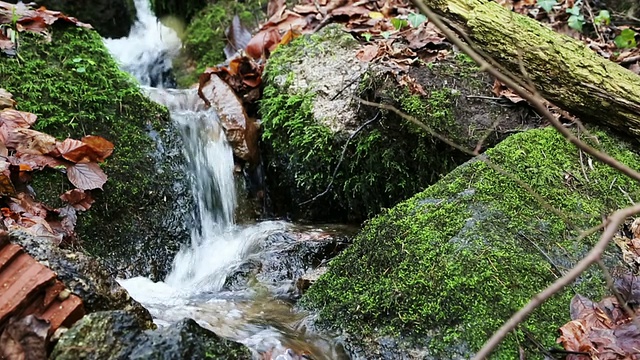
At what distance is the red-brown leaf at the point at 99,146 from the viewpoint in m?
3.48

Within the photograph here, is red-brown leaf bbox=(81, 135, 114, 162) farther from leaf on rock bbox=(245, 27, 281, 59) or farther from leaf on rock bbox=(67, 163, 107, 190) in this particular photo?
leaf on rock bbox=(245, 27, 281, 59)

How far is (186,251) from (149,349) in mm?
2156

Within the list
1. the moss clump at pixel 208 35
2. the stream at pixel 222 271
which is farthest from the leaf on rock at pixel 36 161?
the moss clump at pixel 208 35

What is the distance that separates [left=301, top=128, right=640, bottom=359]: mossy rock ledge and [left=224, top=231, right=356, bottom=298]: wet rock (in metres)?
0.55

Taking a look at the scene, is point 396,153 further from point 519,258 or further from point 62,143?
point 62,143

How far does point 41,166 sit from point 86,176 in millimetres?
273

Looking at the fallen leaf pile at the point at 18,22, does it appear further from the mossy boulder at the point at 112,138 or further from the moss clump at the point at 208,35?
the moss clump at the point at 208,35

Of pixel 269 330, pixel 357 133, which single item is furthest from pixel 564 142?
pixel 269 330

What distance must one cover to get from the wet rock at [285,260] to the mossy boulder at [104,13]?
504cm

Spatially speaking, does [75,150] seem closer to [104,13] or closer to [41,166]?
[41,166]

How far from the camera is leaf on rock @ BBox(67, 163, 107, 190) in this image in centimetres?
333

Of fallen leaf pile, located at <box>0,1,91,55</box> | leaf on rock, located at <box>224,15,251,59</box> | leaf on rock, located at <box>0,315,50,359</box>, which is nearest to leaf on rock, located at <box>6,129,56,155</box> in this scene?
fallen leaf pile, located at <box>0,1,91,55</box>

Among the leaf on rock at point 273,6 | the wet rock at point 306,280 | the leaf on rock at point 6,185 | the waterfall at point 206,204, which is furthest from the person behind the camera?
the leaf on rock at point 273,6

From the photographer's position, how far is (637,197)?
289 centimetres
